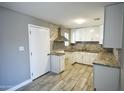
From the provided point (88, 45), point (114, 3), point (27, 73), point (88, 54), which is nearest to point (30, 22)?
point (27, 73)

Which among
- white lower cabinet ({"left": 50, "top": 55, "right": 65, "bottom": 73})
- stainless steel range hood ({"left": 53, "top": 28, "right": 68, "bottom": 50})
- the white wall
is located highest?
the white wall

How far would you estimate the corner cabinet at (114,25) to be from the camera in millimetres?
1817

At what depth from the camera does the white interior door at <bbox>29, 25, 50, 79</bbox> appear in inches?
117

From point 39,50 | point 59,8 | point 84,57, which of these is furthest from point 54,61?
point 59,8

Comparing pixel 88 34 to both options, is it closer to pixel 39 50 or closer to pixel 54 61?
pixel 54 61

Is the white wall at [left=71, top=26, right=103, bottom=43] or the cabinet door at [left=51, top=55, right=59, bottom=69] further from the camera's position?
the white wall at [left=71, top=26, right=103, bottom=43]

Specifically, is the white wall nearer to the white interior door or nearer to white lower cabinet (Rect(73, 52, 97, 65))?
white lower cabinet (Rect(73, 52, 97, 65))

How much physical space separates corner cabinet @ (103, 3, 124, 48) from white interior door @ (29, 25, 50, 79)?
228cm

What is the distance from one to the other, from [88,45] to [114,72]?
3449mm

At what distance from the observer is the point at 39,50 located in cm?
326

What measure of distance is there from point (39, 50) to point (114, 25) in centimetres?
256

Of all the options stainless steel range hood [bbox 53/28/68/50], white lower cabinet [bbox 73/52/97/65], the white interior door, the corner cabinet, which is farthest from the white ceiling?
white lower cabinet [bbox 73/52/97/65]

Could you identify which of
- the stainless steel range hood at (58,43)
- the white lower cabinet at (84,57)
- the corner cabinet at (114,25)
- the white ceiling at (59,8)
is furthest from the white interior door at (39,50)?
the corner cabinet at (114,25)

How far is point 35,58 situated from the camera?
10.2ft
